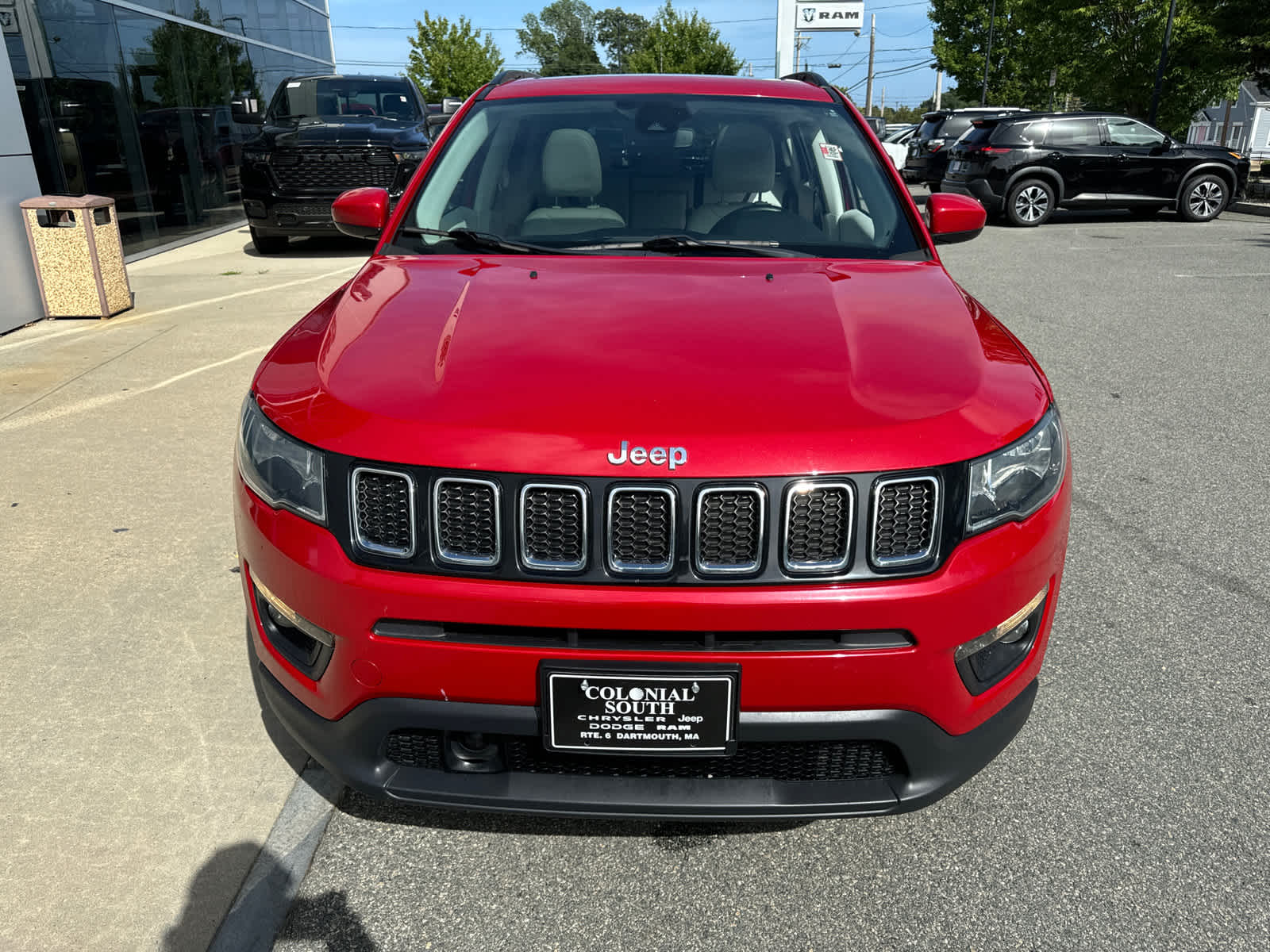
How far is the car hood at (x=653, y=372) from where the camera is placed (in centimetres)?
186

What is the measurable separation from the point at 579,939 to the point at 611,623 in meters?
0.75

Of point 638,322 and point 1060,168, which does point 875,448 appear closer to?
point 638,322

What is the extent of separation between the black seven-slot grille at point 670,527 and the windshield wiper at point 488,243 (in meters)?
1.24

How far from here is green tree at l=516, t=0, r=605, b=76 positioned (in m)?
118

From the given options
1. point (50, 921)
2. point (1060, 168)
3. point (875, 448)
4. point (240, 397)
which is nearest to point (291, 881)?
point (50, 921)

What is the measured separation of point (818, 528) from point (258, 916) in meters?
1.46

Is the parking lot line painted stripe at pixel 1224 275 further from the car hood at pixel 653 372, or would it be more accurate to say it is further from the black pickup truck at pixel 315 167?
the car hood at pixel 653 372

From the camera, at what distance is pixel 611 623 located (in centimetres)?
183

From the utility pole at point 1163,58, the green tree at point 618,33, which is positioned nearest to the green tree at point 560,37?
the green tree at point 618,33

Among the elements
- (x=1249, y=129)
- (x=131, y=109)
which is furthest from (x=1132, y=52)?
(x=1249, y=129)

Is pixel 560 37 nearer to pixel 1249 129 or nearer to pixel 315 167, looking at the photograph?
pixel 1249 129

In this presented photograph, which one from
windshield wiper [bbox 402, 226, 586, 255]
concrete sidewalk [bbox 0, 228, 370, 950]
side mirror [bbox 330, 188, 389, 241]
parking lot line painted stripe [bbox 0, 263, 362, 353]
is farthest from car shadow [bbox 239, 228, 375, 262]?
windshield wiper [bbox 402, 226, 586, 255]

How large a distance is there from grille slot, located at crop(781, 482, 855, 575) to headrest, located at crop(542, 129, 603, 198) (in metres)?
1.73

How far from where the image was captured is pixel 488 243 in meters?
3.00
